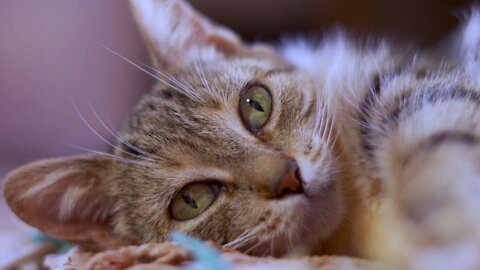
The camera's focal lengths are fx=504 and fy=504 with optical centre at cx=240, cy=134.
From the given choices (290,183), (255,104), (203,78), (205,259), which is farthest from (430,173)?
(203,78)

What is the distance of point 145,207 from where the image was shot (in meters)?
1.10

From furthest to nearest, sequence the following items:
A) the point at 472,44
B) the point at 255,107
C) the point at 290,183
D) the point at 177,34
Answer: the point at 177,34 → the point at 472,44 → the point at 255,107 → the point at 290,183

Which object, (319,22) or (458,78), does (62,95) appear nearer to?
(319,22)

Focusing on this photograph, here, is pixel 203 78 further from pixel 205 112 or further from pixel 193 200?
pixel 193 200

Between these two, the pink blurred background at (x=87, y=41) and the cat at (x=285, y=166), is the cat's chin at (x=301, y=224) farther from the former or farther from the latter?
the pink blurred background at (x=87, y=41)

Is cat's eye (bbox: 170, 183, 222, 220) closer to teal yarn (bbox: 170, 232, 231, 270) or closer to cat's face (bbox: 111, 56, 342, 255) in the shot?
cat's face (bbox: 111, 56, 342, 255)

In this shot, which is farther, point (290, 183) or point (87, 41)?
point (87, 41)

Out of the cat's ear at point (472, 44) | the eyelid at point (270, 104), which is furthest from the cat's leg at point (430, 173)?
the eyelid at point (270, 104)

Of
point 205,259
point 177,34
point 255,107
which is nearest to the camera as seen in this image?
point 205,259

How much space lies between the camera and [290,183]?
0.92m

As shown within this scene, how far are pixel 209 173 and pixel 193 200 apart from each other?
0.08 m

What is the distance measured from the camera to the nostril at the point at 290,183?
91 centimetres

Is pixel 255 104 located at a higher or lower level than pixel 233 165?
higher

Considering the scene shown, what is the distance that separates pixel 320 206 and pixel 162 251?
1.05 ft
